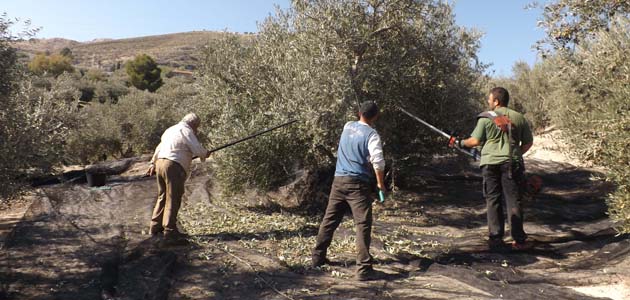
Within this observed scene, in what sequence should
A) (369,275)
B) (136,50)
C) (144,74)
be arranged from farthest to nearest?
(136,50), (144,74), (369,275)

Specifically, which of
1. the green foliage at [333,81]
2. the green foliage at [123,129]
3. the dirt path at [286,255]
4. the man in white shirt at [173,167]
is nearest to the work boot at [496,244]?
the dirt path at [286,255]

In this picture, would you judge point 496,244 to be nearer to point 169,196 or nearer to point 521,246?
point 521,246

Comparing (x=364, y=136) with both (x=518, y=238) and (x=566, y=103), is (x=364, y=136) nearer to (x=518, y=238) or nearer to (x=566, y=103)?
(x=518, y=238)

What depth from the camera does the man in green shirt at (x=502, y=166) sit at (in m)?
6.28

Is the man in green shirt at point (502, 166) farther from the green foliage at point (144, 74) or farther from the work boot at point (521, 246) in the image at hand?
the green foliage at point (144, 74)

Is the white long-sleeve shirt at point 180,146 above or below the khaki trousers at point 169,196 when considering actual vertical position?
above

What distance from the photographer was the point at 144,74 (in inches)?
2206

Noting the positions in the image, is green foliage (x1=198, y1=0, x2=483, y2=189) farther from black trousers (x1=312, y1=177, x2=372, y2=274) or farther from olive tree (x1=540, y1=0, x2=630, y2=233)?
black trousers (x1=312, y1=177, x2=372, y2=274)

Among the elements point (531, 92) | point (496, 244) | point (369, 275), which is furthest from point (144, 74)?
point (369, 275)

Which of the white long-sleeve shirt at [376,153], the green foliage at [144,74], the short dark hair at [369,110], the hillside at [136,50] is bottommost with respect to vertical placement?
the white long-sleeve shirt at [376,153]

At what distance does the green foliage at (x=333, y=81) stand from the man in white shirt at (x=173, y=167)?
92.2 inches

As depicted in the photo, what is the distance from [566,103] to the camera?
1366cm

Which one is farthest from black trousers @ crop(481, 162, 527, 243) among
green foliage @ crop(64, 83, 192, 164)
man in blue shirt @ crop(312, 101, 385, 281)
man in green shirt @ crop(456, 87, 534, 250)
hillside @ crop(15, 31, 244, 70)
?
hillside @ crop(15, 31, 244, 70)

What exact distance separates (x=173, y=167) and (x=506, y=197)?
494cm
